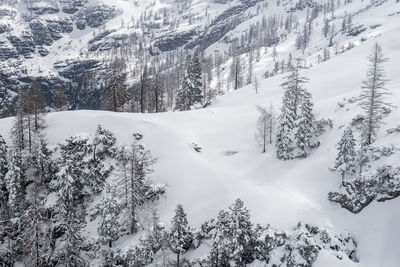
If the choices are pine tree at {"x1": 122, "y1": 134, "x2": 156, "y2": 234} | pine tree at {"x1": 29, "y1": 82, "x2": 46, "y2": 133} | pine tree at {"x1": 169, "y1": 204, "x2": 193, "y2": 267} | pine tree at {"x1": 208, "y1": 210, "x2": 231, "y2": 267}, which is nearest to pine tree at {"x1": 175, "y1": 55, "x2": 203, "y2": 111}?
pine tree at {"x1": 29, "y1": 82, "x2": 46, "y2": 133}

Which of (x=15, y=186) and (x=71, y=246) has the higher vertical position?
(x=15, y=186)

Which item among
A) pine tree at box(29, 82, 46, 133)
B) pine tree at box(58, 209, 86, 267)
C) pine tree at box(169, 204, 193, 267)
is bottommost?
pine tree at box(58, 209, 86, 267)

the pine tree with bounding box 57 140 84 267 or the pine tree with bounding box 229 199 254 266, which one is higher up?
the pine tree with bounding box 229 199 254 266

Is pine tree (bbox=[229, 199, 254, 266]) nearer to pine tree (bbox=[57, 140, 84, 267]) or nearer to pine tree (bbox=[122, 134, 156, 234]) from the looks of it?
pine tree (bbox=[122, 134, 156, 234])

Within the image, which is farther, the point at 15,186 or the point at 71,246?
the point at 15,186

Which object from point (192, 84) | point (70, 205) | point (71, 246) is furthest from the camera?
point (192, 84)

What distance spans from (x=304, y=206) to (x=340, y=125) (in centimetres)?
1858

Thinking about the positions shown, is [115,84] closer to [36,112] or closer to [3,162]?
[36,112]

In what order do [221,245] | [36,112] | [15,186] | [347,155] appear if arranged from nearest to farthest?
1. [221,245]
2. [347,155]
3. [15,186]
4. [36,112]

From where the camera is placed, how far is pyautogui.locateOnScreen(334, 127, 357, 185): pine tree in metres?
39.9

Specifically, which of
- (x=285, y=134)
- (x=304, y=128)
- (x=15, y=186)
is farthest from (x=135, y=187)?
(x=304, y=128)

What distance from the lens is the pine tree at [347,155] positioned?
131ft

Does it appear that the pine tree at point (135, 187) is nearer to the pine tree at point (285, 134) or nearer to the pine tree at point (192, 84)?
the pine tree at point (285, 134)

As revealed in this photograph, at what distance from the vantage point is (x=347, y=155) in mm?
40031
